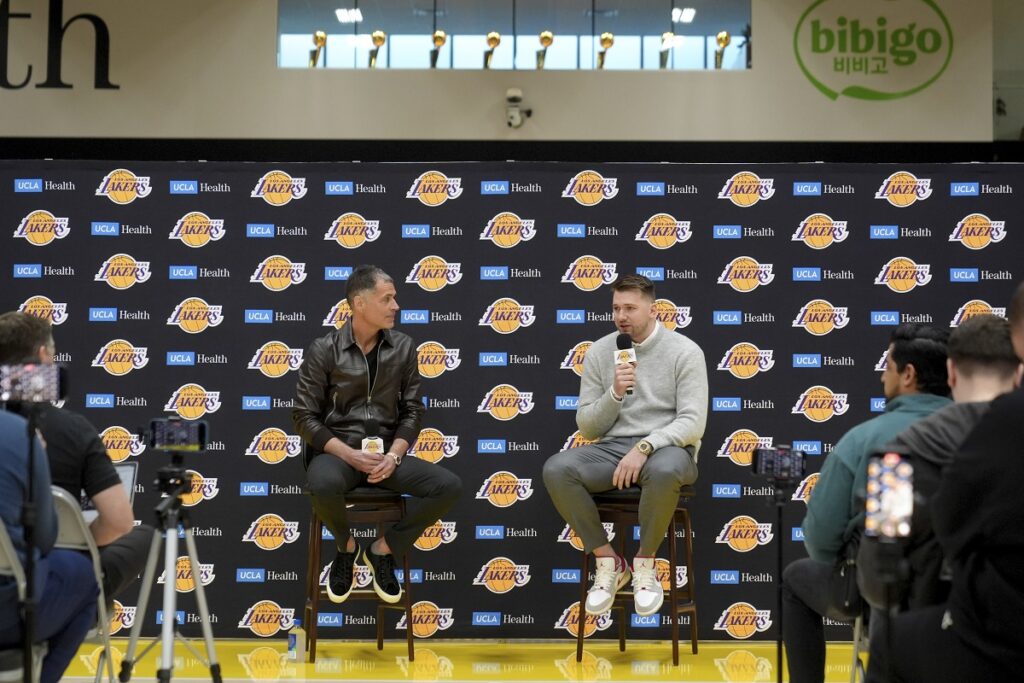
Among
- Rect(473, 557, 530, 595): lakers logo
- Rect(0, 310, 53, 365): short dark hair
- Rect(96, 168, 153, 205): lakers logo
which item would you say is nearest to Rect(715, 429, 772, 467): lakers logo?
Rect(473, 557, 530, 595): lakers logo

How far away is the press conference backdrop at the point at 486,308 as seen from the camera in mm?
5906

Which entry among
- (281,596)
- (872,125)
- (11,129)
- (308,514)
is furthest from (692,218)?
(11,129)

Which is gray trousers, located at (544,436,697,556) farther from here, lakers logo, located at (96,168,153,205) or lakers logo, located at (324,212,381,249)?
lakers logo, located at (96,168,153,205)

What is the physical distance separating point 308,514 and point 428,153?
2830 millimetres

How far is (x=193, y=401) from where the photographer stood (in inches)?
236

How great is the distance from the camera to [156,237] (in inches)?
241

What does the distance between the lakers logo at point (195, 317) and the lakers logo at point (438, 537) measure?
1668mm

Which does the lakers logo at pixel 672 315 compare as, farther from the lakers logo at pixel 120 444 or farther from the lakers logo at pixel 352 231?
the lakers logo at pixel 120 444

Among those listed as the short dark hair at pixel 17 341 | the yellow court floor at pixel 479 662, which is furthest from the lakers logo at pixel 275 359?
the short dark hair at pixel 17 341

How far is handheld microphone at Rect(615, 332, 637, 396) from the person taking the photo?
4992 millimetres

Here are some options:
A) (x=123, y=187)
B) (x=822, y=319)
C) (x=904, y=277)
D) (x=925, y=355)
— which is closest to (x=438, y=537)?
(x=822, y=319)

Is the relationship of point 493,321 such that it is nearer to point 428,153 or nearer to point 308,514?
point 308,514

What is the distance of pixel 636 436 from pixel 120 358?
115 inches

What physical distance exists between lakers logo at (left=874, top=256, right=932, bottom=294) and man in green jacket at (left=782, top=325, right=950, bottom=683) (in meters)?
2.62
